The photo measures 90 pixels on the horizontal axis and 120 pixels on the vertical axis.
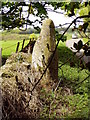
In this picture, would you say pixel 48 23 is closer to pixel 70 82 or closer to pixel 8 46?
pixel 8 46

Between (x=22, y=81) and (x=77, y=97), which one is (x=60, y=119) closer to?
(x=77, y=97)

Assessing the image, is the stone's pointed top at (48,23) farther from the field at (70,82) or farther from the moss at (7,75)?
the moss at (7,75)

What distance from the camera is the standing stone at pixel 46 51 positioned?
1.53 meters

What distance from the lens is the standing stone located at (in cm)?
153

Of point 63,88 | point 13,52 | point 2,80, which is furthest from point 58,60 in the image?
point 2,80

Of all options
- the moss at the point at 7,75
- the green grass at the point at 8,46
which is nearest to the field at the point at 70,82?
the green grass at the point at 8,46

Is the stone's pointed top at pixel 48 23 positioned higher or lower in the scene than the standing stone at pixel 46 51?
higher

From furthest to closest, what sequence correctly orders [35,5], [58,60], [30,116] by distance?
1. [58,60]
2. [30,116]
3. [35,5]

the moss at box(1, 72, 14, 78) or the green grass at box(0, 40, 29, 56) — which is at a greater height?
the green grass at box(0, 40, 29, 56)

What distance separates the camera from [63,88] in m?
1.61

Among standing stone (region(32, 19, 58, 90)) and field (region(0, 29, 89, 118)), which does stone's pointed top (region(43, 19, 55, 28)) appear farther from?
field (region(0, 29, 89, 118))

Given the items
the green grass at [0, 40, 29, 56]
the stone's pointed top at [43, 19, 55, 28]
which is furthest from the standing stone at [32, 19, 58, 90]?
the green grass at [0, 40, 29, 56]

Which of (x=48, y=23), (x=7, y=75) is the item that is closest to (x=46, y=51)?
(x=48, y=23)

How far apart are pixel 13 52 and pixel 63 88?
15.9 inches
